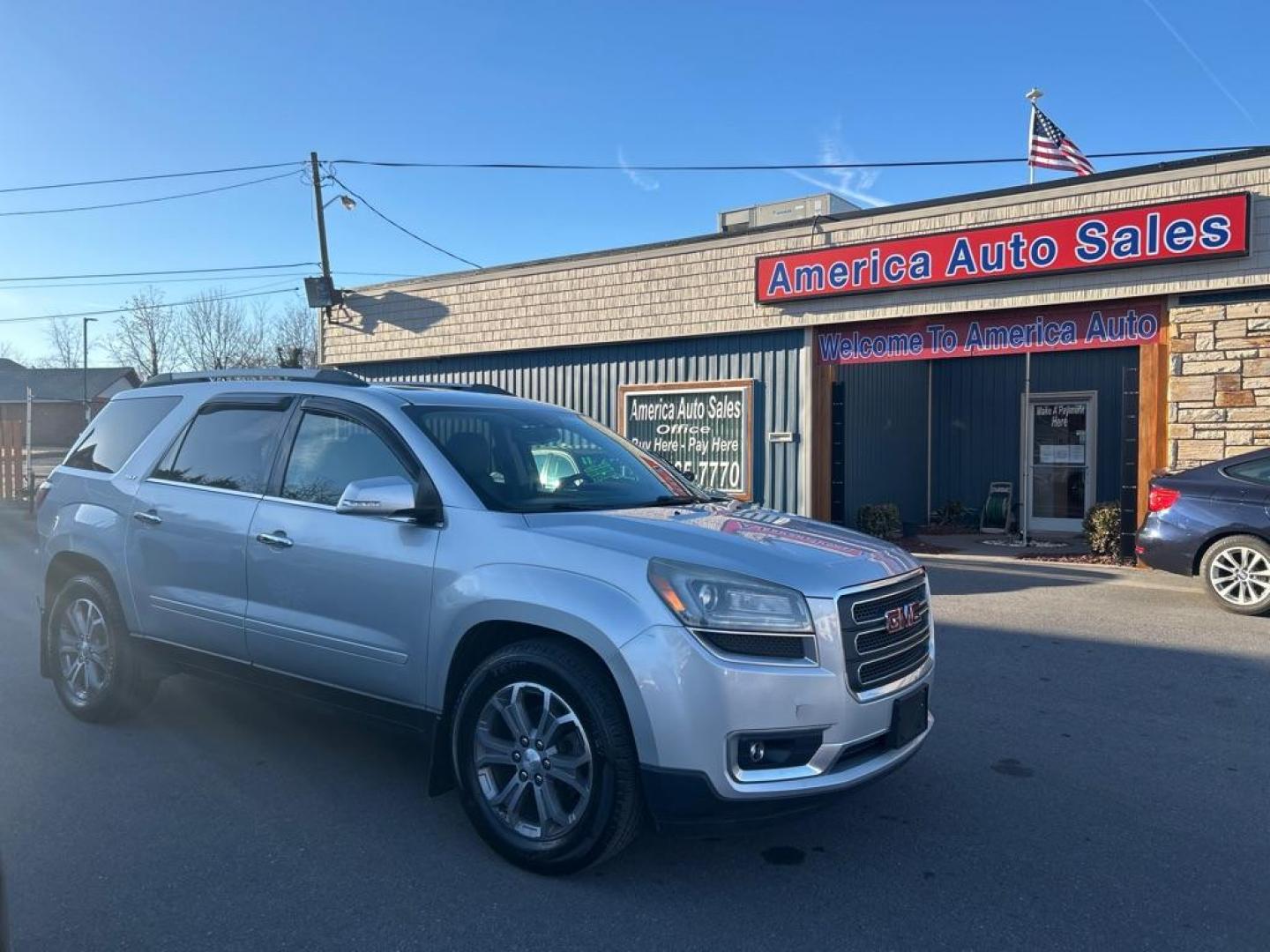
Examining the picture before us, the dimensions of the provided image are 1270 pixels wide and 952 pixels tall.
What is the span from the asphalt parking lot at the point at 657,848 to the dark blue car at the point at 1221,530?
9.81 feet

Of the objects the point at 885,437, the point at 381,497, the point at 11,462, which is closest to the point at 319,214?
the point at 11,462

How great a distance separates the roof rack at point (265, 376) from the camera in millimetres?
4859

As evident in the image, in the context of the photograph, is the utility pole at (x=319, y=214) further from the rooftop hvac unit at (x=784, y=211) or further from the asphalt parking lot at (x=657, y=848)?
the asphalt parking lot at (x=657, y=848)

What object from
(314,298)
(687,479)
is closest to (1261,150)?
(687,479)

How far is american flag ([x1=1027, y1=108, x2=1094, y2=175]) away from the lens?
1418 centimetres

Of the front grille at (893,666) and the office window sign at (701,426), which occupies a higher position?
the office window sign at (701,426)

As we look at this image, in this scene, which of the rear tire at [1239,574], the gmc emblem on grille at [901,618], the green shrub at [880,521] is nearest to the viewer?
the gmc emblem on grille at [901,618]

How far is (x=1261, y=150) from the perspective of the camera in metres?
10.5

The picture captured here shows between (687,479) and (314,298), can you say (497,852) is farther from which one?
(314,298)

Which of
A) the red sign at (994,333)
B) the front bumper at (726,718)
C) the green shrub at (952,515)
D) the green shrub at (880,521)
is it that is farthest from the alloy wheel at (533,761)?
the green shrub at (952,515)

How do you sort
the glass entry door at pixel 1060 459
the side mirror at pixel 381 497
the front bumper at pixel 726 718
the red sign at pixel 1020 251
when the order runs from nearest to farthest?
the front bumper at pixel 726 718
the side mirror at pixel 381 497
the red sign at pixel 1020 251
the glass entry door at pixel 1060 459

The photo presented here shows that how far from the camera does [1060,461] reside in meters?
15.8

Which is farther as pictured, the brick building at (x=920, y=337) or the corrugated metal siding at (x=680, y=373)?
the corrugated metal siding at (x=680, y=373)

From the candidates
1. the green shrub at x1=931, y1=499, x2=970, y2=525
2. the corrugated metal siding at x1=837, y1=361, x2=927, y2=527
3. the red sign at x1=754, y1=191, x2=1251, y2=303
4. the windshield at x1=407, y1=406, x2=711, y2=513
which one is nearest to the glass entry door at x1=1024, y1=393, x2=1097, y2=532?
the green shrub at x1=931, y1=499, x2=970, y2=525
